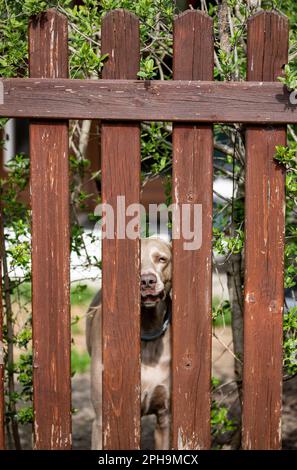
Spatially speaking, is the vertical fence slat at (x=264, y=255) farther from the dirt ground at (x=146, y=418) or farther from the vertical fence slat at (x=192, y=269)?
the dirt ground at (x=146, y=418)

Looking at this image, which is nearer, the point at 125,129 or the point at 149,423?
the point at 125,129

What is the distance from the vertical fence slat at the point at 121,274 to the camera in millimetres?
2756

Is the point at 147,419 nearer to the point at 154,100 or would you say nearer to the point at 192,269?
the point at 192,269

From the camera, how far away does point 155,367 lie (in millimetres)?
4328

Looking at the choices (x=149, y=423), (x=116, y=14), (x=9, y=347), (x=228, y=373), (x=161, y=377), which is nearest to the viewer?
(x=116, y=14)

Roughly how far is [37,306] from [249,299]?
725 millimetres

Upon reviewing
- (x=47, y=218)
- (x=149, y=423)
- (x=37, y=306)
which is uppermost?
(x=47, y=218)

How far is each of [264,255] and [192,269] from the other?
25cm

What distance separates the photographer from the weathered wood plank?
273 centimetres

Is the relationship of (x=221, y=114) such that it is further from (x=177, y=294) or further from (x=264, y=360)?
(x=264, y=360)

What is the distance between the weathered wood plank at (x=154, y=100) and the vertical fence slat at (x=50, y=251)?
6 centimetres

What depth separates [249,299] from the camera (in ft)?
9.46

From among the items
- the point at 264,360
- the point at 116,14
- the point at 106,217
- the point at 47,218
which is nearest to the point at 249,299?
the point at 264,360

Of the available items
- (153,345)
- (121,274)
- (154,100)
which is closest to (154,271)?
(153,345)
